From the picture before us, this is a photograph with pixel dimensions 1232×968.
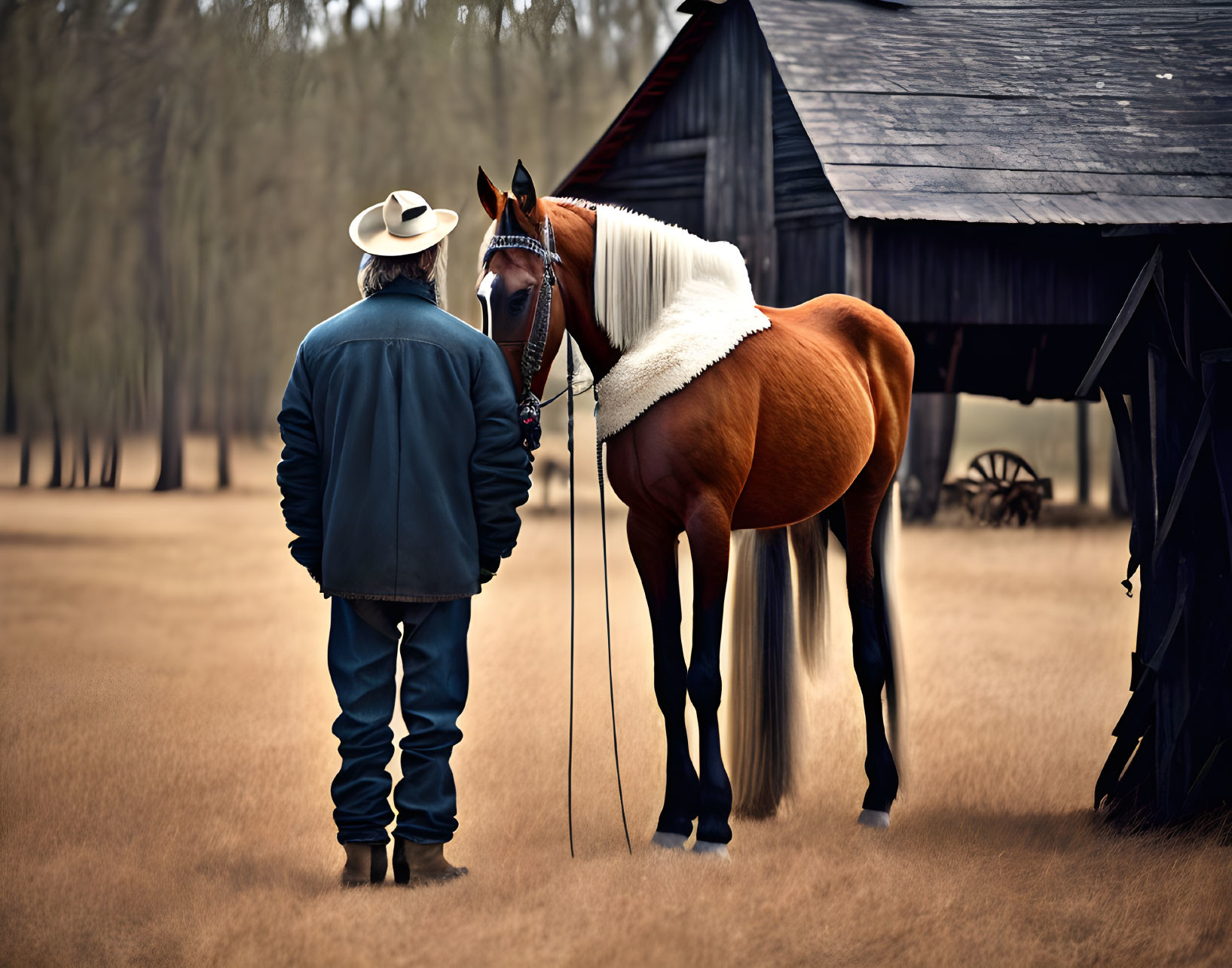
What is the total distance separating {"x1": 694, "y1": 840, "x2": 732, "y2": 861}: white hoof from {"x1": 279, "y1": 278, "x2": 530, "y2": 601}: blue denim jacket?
1207mm

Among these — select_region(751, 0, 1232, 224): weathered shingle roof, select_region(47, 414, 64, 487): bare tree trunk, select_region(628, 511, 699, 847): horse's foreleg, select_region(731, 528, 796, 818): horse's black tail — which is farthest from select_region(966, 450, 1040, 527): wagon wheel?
select_region(628, 511, 699, 847): horse's foreleg

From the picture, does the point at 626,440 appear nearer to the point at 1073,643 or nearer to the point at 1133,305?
the point at 1133,305

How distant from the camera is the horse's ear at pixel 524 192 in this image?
357 centimetres

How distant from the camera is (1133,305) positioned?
443 cm

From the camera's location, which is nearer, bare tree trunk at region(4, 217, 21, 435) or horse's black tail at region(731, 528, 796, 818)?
horse's black tail at region(731, 528, 796, 818)

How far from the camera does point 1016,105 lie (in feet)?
17.2

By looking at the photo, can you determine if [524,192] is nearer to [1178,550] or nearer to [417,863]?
[417,863]

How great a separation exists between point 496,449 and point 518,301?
504 millimetres

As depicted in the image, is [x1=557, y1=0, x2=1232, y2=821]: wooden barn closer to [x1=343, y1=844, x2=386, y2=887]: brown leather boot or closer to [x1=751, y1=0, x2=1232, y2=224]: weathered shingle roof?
[x1=751, y1=0, x2=1232, y2=224]: weathered shingle roof

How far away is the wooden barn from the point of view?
4.49 metres

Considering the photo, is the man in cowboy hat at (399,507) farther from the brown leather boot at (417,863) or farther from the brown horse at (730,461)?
the brown horse at (730,461)

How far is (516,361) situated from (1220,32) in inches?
189

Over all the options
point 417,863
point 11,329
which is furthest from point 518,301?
point 11,329

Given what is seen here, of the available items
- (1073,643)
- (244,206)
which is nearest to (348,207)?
(244,206)
